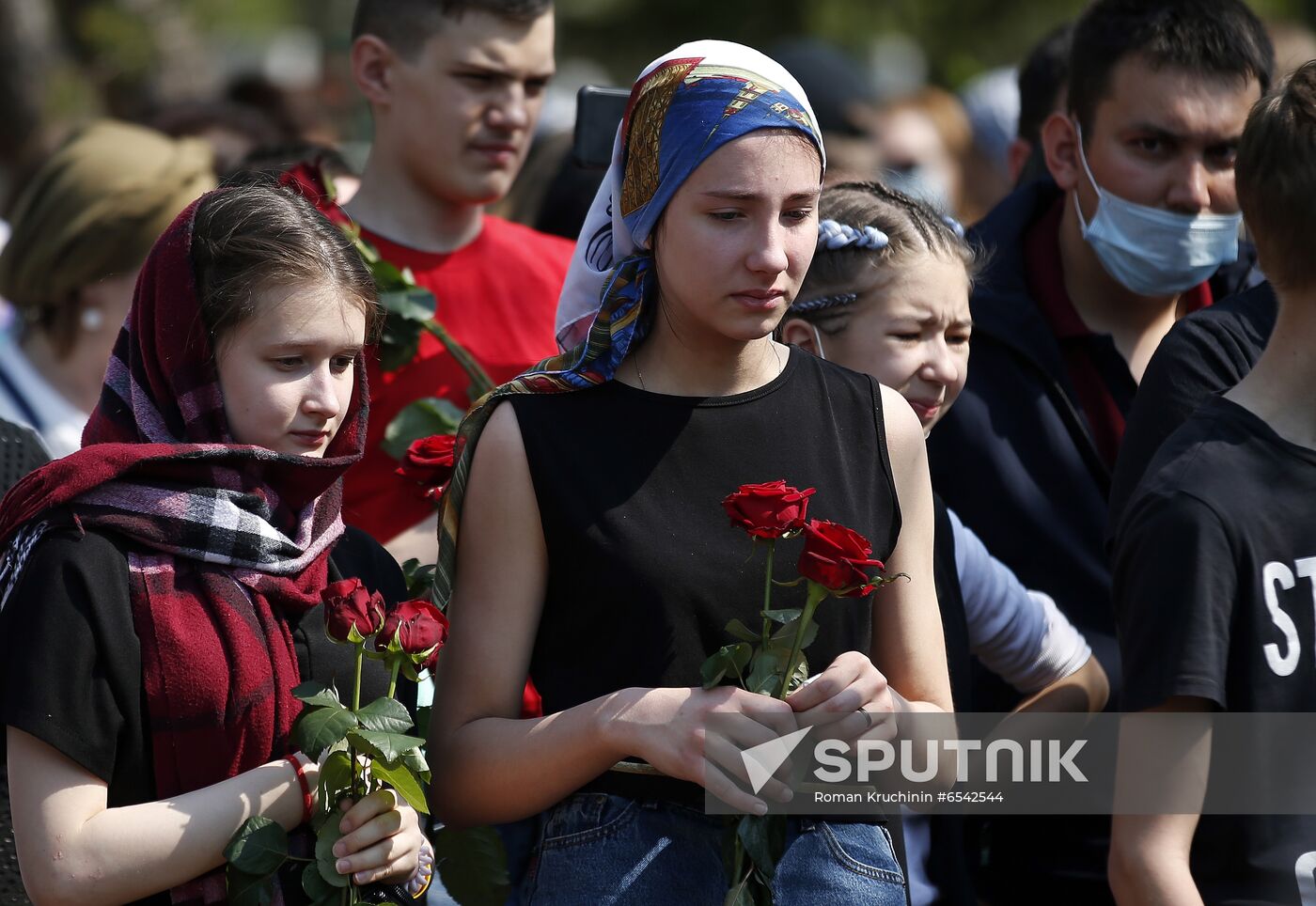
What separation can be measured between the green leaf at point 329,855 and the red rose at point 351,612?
11.3 inches

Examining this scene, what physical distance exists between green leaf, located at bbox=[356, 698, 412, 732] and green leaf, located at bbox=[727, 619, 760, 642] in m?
0.50

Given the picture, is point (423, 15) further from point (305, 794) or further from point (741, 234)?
point (305, 794)

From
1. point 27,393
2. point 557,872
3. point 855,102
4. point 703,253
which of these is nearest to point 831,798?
point 557,872

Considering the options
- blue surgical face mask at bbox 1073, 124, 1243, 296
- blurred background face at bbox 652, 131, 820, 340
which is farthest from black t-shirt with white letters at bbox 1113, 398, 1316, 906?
blue surgical face mask at bbox 1073, 124, 1243, 296

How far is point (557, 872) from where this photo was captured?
253cm

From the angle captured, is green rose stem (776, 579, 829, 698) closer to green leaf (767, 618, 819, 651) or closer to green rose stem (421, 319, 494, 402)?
green leaf (767, 618, 819, 651)

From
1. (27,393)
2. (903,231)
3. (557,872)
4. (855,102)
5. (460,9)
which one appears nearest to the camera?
(557,872)

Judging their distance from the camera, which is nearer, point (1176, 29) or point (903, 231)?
point (903, 231)

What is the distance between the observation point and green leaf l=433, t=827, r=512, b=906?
8.51 ft

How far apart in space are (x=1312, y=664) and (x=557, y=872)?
1.21 m

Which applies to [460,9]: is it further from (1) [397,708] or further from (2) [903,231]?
(1) [397,708]

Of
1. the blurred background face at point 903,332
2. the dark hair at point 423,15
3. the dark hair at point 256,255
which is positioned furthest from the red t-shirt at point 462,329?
the blurred background face at point 903,332

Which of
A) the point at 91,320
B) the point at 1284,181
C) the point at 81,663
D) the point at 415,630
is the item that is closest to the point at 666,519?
the point at 415,630

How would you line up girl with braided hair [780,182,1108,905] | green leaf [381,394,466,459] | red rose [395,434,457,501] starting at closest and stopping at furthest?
red rose [395,434,457,501] < girl with braided hair [780,182,1108,905] < green leaf [381,394,466,459]
